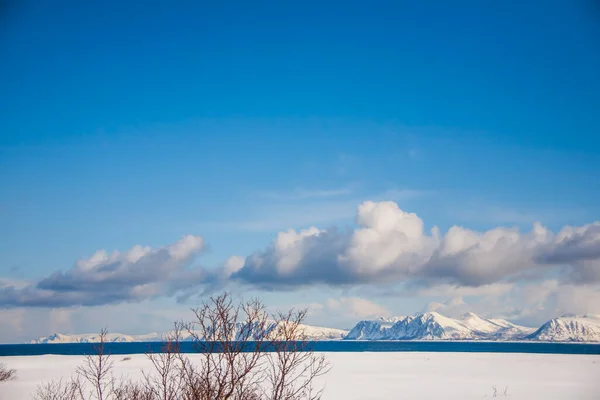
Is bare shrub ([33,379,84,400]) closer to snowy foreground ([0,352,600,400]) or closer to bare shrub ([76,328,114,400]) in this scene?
bare shrub ([76,328,114,400])

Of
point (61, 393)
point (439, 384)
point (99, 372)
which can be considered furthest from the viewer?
point (439, 384)

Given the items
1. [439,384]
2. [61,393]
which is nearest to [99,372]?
[61,393]

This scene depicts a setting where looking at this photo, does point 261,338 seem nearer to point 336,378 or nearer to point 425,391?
point 425,391

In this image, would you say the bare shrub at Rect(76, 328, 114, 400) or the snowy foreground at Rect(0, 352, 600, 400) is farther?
the snowy foreground at Rect(0, 352, 600, 400)

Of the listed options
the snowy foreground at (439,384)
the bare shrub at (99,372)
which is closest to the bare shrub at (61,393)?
the bare shrub at (99,372)

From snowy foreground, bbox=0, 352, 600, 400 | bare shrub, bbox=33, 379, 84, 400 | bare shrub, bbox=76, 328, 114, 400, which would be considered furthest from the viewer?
snowy foreground, bbox=0, 352, 600, 400

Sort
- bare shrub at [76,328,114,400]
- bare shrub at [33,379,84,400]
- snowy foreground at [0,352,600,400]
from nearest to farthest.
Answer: bare shrub at [76,328,114,400]
bare shrub at [33,379,84,400]
snowy foreground at [0,352,600,400]

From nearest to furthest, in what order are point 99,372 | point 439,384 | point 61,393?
point 99,372 → point 61,393 → point 439,384

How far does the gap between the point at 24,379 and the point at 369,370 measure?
33227 mm

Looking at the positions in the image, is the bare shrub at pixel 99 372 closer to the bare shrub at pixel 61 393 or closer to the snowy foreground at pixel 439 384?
the bare shrub at pixel 61 393

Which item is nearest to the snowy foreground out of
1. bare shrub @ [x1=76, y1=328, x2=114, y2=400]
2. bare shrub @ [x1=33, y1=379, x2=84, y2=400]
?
bare shrub @ [x1=33, y1=379, x2=84, y2=400]

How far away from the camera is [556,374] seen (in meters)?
50.1

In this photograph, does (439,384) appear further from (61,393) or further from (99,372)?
(99,372)

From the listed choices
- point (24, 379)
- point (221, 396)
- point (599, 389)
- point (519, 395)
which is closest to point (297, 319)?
point (221, 396)
